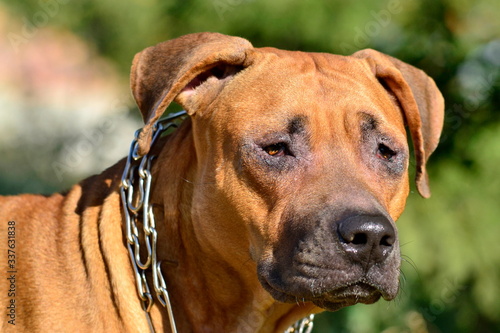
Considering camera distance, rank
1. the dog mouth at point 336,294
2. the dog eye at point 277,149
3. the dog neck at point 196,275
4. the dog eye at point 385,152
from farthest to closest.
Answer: the dog eye at point 385,152, the dog neck at point 196,275, the dog eye at point 277,149, the dog mouth at point 336,294

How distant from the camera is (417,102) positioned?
4.29 metres

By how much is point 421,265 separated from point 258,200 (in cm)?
325

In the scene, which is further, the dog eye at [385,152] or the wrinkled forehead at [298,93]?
the dog eye at [385,152]

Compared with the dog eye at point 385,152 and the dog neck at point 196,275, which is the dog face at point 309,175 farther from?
the dog neck at point 196,275

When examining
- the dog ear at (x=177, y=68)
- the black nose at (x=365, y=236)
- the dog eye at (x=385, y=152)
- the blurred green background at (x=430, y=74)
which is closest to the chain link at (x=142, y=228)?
the dog ear at (x=177, y=68)

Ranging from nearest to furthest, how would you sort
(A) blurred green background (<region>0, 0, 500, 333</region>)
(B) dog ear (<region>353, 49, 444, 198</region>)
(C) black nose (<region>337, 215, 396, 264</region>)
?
(C) black nose (<region>337, 215, 396, 264</region>) < (B) dog ear (<region>353, 49, 444, 198</region>) < (A) blurred green background (<region>0, 0, 500, 333</region>)

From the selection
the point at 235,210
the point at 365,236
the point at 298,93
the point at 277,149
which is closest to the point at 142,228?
the point at 235,210

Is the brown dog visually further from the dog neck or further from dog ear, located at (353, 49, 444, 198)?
dog ear, located at (353, 49, 444, 198)

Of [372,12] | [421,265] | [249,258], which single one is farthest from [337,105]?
[421,265]

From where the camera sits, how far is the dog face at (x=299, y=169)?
3.24 metres

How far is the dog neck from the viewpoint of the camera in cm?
369

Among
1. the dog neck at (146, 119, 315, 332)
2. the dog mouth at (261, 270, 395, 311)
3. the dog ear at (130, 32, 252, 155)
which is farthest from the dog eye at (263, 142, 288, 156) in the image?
the dog mouth at (261, 270, 395, 311)

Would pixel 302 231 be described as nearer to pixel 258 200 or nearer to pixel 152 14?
pixel 258 200

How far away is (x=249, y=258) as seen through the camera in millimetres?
3566
